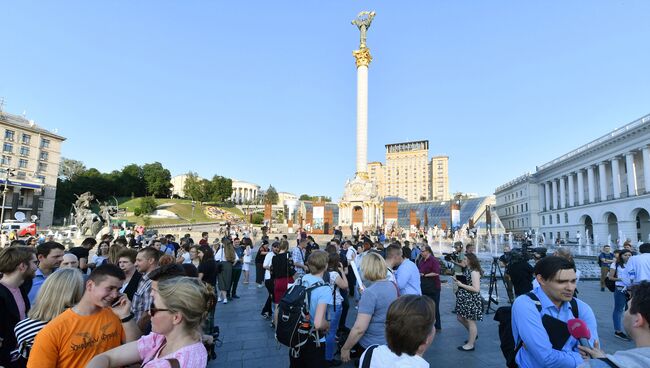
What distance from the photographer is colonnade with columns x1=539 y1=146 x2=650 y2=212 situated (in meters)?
43.8

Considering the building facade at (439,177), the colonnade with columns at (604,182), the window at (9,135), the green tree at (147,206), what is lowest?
the green tree at (147,206)

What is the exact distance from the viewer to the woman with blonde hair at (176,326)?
202cm

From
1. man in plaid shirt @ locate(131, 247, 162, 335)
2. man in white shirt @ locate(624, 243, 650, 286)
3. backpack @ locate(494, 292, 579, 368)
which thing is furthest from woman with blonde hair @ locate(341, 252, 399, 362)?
man in white shirt @ locate(624, 243, 650, 286)

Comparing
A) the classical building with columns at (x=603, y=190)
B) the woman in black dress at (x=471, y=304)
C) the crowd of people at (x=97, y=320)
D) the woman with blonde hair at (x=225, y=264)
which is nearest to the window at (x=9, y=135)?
the woman with blonde hair at (x=225, y=264)

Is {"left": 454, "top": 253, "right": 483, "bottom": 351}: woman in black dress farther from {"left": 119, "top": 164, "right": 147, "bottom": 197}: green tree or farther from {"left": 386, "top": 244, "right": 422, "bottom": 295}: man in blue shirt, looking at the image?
{"left": 119, "top": 164, "right": 147, "bottom": 197}: green tree

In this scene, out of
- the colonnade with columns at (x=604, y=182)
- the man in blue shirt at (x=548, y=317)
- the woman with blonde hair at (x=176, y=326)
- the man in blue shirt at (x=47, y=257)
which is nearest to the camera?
the woman with blonde hair at (x=176, y=326)

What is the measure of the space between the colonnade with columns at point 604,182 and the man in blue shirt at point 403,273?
1985 inches

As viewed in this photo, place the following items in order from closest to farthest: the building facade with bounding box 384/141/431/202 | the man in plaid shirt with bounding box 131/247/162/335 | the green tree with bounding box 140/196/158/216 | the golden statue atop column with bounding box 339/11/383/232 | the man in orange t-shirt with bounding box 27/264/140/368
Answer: the man in orange t-shirt with bounding box 27/264/140/368
the man in plaid shirt with bounding box 131/247/162/335
the golden statue atop column with bounding box 339/11/383/232
the green tree with bounding box 140/196/158/216
the building facade with bounding box 384/141/431/202

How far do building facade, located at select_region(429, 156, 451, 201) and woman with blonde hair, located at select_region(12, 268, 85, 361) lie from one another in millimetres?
139349

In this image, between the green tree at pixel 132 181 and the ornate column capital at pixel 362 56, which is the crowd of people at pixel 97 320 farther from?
the green tree at pixel 132 181

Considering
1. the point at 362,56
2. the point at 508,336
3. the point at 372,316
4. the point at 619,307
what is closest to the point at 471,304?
the point at 508,336

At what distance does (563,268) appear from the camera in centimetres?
266

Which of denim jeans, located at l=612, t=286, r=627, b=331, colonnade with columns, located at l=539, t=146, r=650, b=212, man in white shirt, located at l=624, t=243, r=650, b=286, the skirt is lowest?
denim jeans, located at l=612, t=286, r=627, b=331

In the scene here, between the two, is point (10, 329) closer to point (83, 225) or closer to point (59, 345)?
point (59, 345)
